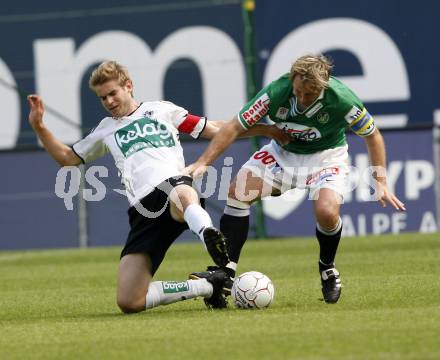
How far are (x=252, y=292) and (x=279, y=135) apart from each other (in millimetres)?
1250

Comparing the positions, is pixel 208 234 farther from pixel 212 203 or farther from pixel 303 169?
pixel 212 203

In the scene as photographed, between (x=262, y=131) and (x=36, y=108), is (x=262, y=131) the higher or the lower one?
the lower one

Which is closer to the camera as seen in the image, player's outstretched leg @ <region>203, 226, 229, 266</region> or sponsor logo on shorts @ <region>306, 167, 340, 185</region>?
player's outstretched leg @ <region>203, 226, 229, 266</region>

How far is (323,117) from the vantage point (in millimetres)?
7973

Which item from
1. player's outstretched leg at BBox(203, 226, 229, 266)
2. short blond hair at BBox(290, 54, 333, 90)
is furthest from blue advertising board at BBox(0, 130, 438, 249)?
player's outstretched leg at BBox(203, 226, 229, 266)

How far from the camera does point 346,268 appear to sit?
36.9ft

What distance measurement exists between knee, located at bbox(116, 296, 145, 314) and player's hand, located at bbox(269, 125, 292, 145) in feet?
4.94

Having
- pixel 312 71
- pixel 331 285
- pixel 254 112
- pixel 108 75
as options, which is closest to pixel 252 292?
pixel 331 285

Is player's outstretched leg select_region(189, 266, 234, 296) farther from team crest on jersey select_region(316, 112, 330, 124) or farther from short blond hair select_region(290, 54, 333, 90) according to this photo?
short blond hair select_region(290, 54, 333, 90)

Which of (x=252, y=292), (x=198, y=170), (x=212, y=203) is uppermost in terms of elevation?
(x=198, y=170)

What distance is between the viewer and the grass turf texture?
566 centimetres

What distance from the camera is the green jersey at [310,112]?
7.86 m

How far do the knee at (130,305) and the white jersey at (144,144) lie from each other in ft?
2.18

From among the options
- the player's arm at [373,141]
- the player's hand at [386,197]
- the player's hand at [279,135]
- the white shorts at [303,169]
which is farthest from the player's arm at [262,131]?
the player's hand at [386,197]
